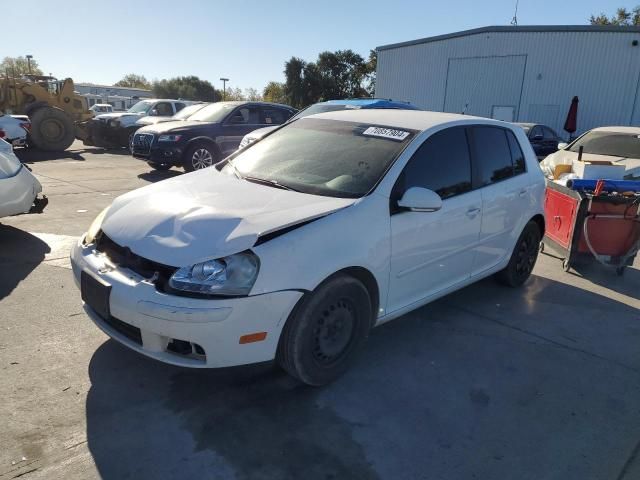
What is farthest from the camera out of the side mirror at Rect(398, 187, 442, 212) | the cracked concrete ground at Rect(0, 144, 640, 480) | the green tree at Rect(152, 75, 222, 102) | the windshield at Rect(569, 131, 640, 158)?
the green tree at Rect(152, 75, 222, 102)

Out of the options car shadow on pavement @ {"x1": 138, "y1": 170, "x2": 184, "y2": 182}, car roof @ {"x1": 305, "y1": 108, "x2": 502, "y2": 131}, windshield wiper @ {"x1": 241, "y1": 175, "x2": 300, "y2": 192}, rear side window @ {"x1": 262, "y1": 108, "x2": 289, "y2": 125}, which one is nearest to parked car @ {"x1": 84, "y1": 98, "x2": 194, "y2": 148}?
car shadow on pavement @ {"x1": 138, "y1": 170, "x2": 184, "y2": 182}

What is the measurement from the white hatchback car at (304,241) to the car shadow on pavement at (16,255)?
1.67m

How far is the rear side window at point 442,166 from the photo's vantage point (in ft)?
11.4

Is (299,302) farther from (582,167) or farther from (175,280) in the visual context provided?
(582,167)

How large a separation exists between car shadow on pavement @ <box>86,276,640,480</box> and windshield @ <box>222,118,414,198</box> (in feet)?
4.12

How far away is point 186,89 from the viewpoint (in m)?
62.6

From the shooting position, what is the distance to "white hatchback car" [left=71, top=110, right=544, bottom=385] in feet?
8.62

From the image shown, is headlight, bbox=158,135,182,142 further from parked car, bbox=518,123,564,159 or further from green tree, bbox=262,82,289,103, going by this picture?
green tree, bbox=262,82,289,103

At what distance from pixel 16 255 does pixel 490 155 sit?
15.7 ft

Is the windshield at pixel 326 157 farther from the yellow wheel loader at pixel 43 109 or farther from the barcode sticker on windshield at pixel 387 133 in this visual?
the yellow wheel loader at pixel 43 109

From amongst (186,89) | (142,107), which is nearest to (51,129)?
(142,107)

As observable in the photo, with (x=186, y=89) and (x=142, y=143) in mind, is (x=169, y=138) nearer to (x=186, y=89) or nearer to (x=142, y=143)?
(x=142, y=143)

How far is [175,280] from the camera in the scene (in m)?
2.62

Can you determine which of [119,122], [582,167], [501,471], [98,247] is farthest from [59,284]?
[119,122]
